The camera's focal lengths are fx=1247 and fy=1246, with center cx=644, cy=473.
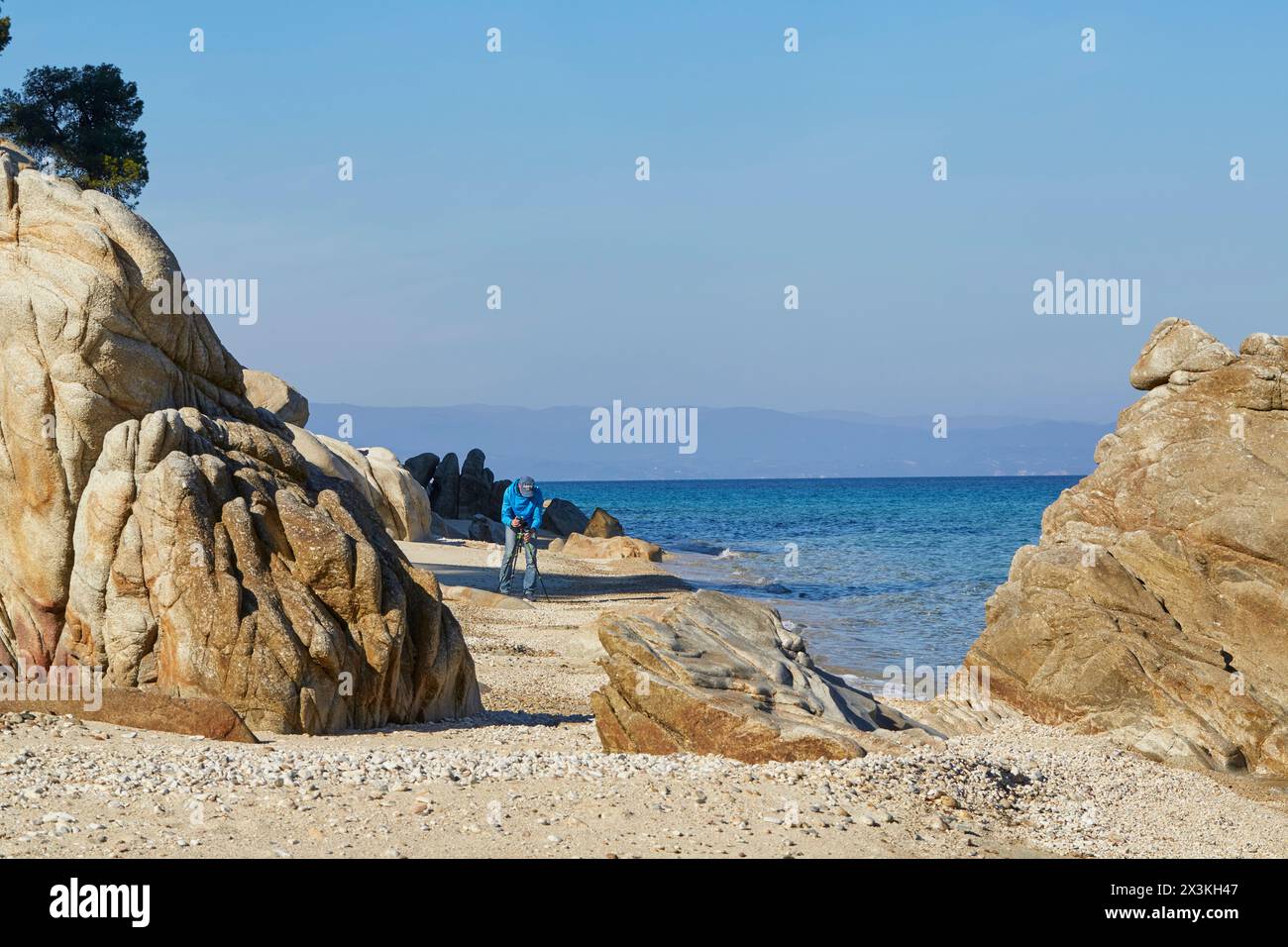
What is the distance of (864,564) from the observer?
1898 inches

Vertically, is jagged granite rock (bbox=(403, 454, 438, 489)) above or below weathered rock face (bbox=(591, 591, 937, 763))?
above

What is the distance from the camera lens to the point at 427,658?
12.0m

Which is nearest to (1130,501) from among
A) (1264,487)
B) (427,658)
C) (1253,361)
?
(1264,487)

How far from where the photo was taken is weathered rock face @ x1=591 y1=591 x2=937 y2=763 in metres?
9.62

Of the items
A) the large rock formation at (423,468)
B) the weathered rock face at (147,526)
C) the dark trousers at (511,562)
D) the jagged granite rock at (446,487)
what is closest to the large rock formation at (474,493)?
the jagged granite rock at (446,487)

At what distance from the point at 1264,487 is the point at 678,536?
56384mm


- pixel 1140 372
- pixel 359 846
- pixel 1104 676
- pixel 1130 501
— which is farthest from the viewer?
pixel 1140 372

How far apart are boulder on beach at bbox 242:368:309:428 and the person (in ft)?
42.8

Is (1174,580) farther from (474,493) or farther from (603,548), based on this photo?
(474,493)

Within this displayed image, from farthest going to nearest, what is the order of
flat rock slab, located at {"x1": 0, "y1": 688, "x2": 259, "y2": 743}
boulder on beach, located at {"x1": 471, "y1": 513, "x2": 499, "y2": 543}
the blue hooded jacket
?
boulder on beach, located at {"x1": 471, "y1": 513, "x2": 499, "y2": 543}, the blue hooded jacket, flat rock slab, located at {"x1": 0, "y1": 688, "x2": 259, "y2": 743}

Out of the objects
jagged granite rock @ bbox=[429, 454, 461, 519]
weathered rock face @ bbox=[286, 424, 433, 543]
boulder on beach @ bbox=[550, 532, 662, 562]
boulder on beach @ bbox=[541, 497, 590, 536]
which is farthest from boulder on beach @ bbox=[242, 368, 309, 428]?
jagged granite rock @ bbox=[429, 454, 461, 519]

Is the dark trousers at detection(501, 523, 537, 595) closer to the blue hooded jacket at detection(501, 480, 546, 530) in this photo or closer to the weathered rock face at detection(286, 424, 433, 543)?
the blue hooded jacket at detection(501, 480, 546, 530)

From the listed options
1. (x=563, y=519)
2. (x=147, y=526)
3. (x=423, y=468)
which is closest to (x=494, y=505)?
(x=423, y=468)
